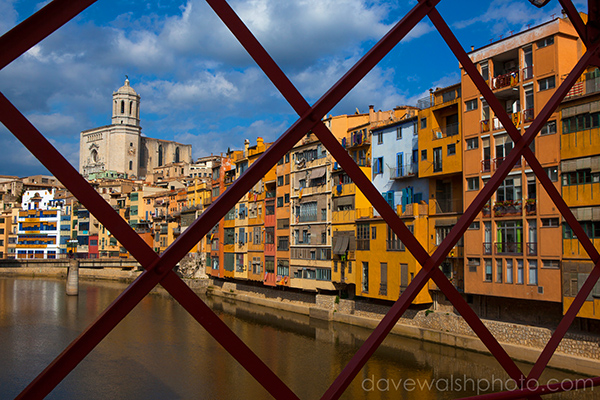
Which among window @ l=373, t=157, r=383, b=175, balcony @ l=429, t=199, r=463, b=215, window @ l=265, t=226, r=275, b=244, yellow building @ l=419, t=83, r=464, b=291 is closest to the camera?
yellow building @ l=419, t=83, r=464, b=291

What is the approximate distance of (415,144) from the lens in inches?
1024

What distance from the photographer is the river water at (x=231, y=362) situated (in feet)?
56.6

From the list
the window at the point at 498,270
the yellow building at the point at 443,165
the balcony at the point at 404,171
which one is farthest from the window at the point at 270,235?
the window at the point at 498,270

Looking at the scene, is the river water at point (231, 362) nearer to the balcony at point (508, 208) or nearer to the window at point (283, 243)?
the window at point (283, 243)

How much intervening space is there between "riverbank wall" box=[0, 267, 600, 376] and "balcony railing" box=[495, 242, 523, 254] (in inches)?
103

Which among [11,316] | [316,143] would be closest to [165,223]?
[11,316]

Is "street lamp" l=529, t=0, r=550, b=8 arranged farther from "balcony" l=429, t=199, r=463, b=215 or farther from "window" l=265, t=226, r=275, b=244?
"window" l=265, t=226, r=275, b=244

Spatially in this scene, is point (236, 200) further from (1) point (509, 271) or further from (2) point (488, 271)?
(2) point (488, 271)

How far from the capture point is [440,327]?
2223 centimetres

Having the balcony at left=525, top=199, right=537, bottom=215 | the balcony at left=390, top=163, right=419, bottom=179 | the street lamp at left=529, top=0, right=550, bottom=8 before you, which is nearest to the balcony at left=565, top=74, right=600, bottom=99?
the balcony at left=525, top=199, right=537, bottom=215

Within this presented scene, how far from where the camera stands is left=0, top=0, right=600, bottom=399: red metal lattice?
1592 millimetres

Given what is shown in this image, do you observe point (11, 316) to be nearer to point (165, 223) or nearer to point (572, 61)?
point (165, 223)

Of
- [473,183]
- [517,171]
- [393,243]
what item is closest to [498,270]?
[473,183]

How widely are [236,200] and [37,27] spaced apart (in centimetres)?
82
